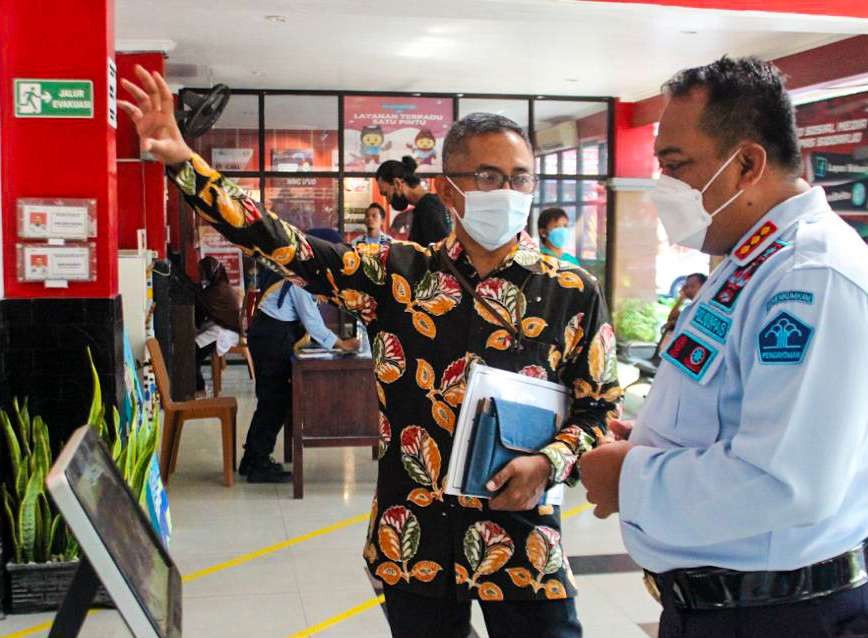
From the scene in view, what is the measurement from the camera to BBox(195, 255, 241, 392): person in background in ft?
29.2

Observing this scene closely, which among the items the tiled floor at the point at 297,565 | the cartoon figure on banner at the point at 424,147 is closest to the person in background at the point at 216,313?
the tiled floor at the point at 297,565

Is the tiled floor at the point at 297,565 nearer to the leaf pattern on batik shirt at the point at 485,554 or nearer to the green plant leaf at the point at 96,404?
the green plant leaf at the point at 96,404

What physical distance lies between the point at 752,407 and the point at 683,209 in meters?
0.41

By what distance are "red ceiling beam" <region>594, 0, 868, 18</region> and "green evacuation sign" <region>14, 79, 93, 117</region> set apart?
2880 millimetres

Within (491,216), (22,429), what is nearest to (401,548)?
(491,216)

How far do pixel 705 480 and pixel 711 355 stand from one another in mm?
188

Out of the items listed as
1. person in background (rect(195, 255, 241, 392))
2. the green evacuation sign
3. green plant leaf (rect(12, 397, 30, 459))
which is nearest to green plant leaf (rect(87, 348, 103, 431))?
green plant leaf (rect(12, 397, 30, 459))

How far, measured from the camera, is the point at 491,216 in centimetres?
203

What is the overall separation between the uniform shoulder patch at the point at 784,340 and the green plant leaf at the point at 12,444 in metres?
3.47

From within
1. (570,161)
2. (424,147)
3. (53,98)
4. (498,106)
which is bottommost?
(53,98)

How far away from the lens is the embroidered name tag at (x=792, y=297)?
1.19 meters

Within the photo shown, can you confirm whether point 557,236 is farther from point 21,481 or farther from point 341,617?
point 21,481

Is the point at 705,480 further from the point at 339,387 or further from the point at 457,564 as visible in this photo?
the point at 339,387

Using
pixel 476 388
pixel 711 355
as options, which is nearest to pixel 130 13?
pixel 476 388
